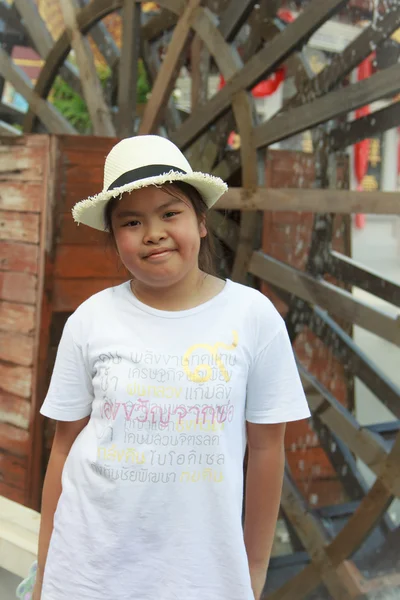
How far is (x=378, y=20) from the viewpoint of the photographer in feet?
9.70

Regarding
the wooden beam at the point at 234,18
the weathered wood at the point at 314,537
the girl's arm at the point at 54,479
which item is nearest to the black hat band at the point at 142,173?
the girl's arm at the point at 54,479

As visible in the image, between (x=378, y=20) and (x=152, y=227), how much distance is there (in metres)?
2.38

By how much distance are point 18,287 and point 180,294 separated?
67.6 inches

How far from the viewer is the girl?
103 centimetres

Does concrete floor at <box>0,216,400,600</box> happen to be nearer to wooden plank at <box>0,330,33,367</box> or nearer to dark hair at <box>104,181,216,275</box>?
wooden plank at <box>0,330,33,367</box>

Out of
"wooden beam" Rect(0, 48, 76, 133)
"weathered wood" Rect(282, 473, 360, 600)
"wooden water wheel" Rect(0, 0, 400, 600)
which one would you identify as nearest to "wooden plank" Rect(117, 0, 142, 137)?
"wooden water wheel" Rect(0, 0, 400, 600)

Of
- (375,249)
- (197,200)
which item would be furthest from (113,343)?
(375,249)

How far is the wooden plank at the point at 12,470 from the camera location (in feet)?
8.96

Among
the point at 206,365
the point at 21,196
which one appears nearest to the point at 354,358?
the point at 21,196

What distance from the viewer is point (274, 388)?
1.07m

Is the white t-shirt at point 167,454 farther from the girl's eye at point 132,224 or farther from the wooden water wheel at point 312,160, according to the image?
the wooden water wheel at point 312,160

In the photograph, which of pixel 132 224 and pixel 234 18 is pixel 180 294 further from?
pixel 234 18

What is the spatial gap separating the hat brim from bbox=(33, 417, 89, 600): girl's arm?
35 centimetres

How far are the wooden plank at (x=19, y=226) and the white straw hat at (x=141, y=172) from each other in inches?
62.7
